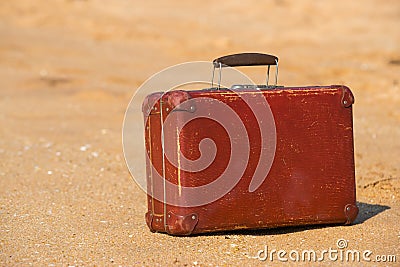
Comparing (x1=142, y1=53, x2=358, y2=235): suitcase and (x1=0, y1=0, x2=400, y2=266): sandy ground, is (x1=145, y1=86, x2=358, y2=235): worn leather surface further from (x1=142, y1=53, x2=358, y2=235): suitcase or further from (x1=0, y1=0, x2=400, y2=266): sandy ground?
(x1=0, y1=0, x2=400, y2=266): sandy ground

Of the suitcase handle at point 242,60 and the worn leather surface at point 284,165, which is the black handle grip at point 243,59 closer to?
the suitcase handle at point 242,60

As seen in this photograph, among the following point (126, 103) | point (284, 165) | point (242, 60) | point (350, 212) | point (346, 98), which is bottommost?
point (126, 103)

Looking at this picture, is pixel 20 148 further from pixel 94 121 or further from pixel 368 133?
pixel 368 133

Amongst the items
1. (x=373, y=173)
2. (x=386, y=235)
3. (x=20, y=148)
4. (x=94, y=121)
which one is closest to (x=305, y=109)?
(x=386, y=235)

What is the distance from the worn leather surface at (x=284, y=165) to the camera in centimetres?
373

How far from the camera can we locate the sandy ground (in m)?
3.83

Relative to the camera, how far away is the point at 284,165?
12.6 ft

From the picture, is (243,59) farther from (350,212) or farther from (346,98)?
(350,212)

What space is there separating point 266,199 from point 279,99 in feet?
1.76

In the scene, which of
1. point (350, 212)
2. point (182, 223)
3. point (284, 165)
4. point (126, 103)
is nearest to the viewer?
point (182, 223)

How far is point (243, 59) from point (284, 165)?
62 cm

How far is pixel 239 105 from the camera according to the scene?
148 inches

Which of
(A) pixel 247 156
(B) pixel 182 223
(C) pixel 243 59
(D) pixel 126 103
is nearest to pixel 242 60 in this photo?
(C) pixel 243 59

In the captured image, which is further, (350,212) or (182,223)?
(350,212)
